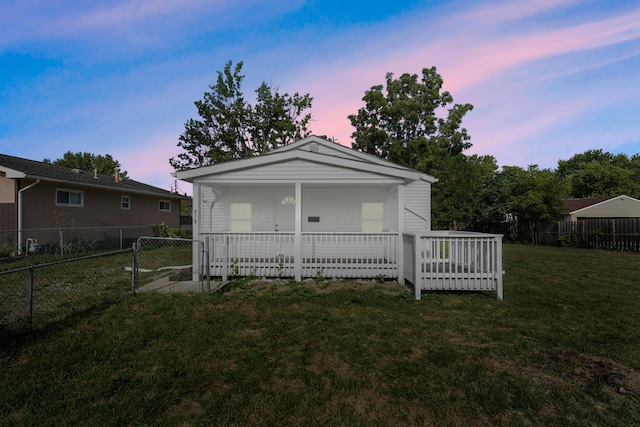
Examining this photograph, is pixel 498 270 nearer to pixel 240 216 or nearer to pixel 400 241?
pixel 400 241

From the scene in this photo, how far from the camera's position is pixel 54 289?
6398 millimetres

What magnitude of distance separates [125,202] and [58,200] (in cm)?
378

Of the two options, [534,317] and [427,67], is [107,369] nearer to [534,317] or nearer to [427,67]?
[534,317]

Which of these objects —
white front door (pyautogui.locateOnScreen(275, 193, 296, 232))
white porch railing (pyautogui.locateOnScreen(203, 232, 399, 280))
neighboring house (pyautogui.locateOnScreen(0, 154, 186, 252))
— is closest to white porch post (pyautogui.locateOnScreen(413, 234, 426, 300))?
white porch railing (pyautogui.locateOnScreen(203, 232, 399, 280))

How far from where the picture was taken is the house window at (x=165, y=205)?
1950 centimetres

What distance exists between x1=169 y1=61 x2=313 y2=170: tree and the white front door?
19.5 metres

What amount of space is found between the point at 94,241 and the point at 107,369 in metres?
12.6

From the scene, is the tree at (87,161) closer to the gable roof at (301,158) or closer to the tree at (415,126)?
the tree at (415,126)

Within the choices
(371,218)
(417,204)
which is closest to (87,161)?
(371,218)

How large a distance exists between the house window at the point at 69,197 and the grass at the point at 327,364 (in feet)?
33.1

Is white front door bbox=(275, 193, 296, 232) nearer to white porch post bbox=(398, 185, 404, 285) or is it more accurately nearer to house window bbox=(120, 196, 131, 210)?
white porch post bbox=(398, 185, 404, 285)

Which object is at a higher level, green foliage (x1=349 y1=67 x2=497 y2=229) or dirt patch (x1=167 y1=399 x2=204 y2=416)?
green foliage (x1=349 y1=67 x2=497 y2=229)

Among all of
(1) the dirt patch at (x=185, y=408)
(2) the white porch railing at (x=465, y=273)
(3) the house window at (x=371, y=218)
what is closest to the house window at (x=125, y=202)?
(3) the house window at (x=371, y=218)

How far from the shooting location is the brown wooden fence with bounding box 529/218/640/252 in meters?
14.5
